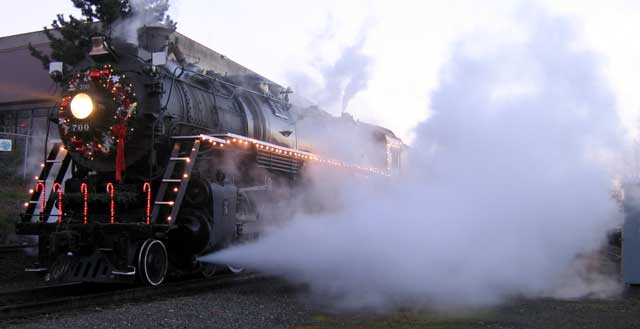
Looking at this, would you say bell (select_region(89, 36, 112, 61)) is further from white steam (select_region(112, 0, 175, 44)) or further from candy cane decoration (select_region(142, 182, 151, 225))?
candy cane decoration (select_region(142, 182, 151, 225))

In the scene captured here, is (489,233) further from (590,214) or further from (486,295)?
(590,214)

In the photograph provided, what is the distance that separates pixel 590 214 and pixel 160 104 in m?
6.43

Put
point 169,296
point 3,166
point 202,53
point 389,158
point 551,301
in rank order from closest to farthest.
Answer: point 551,301 < point 169,296 < point 389,158 < point 3,166 < point 202,53

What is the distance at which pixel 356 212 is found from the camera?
9477 millimetres

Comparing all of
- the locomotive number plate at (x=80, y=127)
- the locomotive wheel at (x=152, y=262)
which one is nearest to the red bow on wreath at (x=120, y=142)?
the locomotive number plate at (x=80, y=127)

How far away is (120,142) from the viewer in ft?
29.5

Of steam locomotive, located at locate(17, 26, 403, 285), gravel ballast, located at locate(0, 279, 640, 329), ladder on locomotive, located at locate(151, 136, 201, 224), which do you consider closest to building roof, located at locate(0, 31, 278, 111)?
steam locomotive, located at locate(17, 26, 403, 285)

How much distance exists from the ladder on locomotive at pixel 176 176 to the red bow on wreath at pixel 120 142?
0.65 metres

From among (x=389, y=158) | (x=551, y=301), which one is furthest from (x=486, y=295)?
(x=389, y=158)

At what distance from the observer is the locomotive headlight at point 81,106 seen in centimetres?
896

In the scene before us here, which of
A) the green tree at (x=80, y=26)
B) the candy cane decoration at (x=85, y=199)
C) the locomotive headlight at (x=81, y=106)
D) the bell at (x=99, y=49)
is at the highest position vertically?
the green tree at (x=80, y=26)

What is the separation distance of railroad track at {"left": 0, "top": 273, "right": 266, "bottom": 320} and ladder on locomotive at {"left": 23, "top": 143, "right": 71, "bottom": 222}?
3.92 ft

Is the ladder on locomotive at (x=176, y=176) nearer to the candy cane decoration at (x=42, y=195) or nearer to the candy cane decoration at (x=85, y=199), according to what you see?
the candy cane decoration at (x=85, y=199)

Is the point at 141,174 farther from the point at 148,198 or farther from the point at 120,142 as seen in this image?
the point at 148,198
